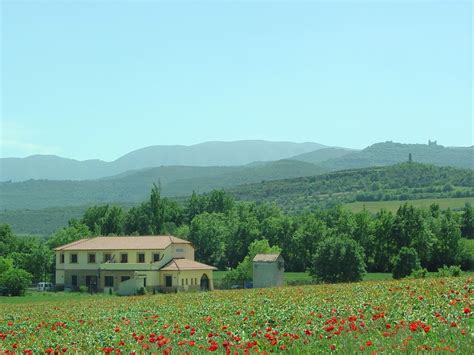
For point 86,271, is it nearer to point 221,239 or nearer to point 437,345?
point 221,239

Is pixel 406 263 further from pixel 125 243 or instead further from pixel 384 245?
pixel 125 243

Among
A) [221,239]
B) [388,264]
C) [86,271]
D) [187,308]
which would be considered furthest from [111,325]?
[221,239]

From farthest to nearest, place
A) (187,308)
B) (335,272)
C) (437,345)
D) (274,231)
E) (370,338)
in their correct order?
1. (274,231)
2. (335,272)
3. (187,308)
4. (370,338)
5. (437,345)

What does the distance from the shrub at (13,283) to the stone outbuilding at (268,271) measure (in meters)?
22.8

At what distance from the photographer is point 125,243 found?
286 ft

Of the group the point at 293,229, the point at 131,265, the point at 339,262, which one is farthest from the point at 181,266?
the point at 293,229

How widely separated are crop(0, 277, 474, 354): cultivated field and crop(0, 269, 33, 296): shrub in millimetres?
38622

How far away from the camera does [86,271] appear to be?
86.6m

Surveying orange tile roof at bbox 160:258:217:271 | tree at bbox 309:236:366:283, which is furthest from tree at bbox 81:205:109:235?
tree at bbox 309:236:366:283

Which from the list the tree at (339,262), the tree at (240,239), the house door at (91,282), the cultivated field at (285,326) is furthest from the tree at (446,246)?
the cultivated field at (285,326)

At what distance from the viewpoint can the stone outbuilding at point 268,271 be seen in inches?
3120

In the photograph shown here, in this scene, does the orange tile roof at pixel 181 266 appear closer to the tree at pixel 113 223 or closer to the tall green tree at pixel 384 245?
the tall green tree at pixel 384 245

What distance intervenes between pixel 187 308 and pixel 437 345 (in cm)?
2000

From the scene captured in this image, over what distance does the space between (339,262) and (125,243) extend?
24360mm
